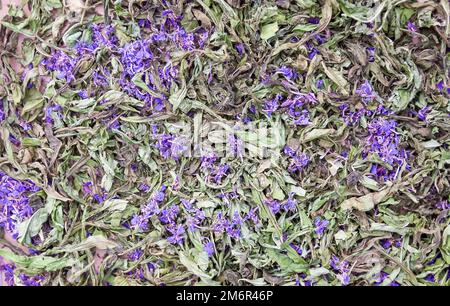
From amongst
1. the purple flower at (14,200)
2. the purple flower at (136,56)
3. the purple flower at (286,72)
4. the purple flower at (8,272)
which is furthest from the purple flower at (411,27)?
the purple flower at (8,272)

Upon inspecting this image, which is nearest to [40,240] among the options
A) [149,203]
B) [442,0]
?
[149,203]

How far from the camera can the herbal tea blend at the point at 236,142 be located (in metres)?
1.03

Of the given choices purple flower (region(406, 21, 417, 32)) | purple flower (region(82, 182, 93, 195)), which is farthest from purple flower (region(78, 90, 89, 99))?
purple flower (region(406, 21, 417, 32))

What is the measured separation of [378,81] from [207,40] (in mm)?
423

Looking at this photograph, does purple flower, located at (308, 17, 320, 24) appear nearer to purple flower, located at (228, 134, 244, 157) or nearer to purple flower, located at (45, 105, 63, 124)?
purple flower, located at (228, 134, 244, 157)

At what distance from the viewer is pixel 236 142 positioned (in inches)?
41.1

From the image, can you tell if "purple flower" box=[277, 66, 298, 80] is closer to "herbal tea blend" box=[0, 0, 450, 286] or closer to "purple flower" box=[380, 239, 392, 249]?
"herbal tea blend" box=[0, 0, 450, 286]

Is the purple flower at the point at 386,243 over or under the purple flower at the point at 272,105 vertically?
under

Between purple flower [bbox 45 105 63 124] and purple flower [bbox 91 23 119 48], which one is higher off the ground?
purple flower [bbox 91 23 119 48]

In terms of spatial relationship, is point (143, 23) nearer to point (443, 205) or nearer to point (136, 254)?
point (136, 254)

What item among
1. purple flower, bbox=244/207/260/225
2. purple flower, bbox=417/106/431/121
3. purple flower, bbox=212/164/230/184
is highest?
purple flower, bbox=417/106/431/121

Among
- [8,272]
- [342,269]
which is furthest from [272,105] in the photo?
[8,272]

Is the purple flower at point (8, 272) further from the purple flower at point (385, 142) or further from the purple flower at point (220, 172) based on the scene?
the purple flower at point (385, 142)

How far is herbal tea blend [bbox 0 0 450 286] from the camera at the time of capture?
3.37 feet
